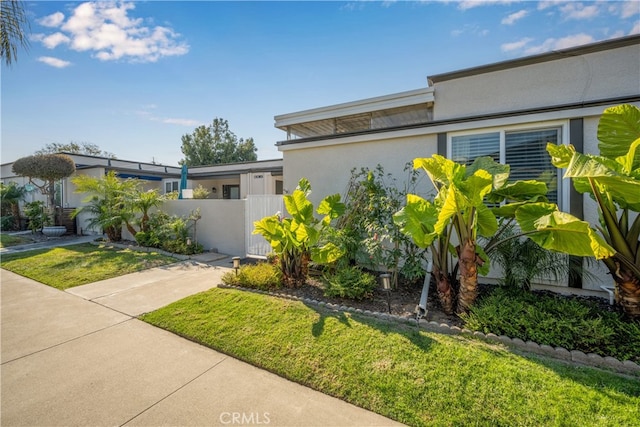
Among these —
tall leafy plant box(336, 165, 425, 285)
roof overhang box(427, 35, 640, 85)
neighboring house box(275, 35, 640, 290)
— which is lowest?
tall leafy plant box(336, 165, 425, 285)

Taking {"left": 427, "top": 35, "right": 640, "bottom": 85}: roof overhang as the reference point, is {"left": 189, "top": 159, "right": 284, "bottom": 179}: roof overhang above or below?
below

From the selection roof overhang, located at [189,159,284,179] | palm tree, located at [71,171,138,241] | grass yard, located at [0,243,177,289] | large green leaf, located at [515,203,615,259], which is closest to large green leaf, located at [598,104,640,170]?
large green leaf, located at [515,203,615,259]

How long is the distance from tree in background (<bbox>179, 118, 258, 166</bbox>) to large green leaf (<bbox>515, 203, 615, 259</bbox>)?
33.9m

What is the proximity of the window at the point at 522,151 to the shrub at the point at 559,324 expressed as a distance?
230 cm

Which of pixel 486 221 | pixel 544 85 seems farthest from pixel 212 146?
pixel 486 221

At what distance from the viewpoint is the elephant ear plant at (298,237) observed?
5273mm

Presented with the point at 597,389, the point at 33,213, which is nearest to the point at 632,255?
the point at 597,389

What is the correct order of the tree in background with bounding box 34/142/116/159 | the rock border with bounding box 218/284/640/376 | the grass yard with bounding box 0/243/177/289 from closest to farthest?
the rock border with bounding box 218/284/640/376
the grass yard with bounding box 0/243/177/289
the tree in background with bounding box 34/142/116/159

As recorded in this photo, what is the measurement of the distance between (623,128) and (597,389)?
11.5 ft

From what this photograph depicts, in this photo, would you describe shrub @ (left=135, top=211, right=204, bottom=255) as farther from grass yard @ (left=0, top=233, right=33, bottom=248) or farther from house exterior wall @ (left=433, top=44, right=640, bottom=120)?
house exterior wall @ (left=433, top=44, right=640, bottom=120)

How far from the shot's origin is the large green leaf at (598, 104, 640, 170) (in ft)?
11.8

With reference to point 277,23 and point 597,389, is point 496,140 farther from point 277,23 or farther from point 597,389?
point 277,23

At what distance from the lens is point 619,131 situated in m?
3.75

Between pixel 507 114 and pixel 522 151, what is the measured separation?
804 millimetres
